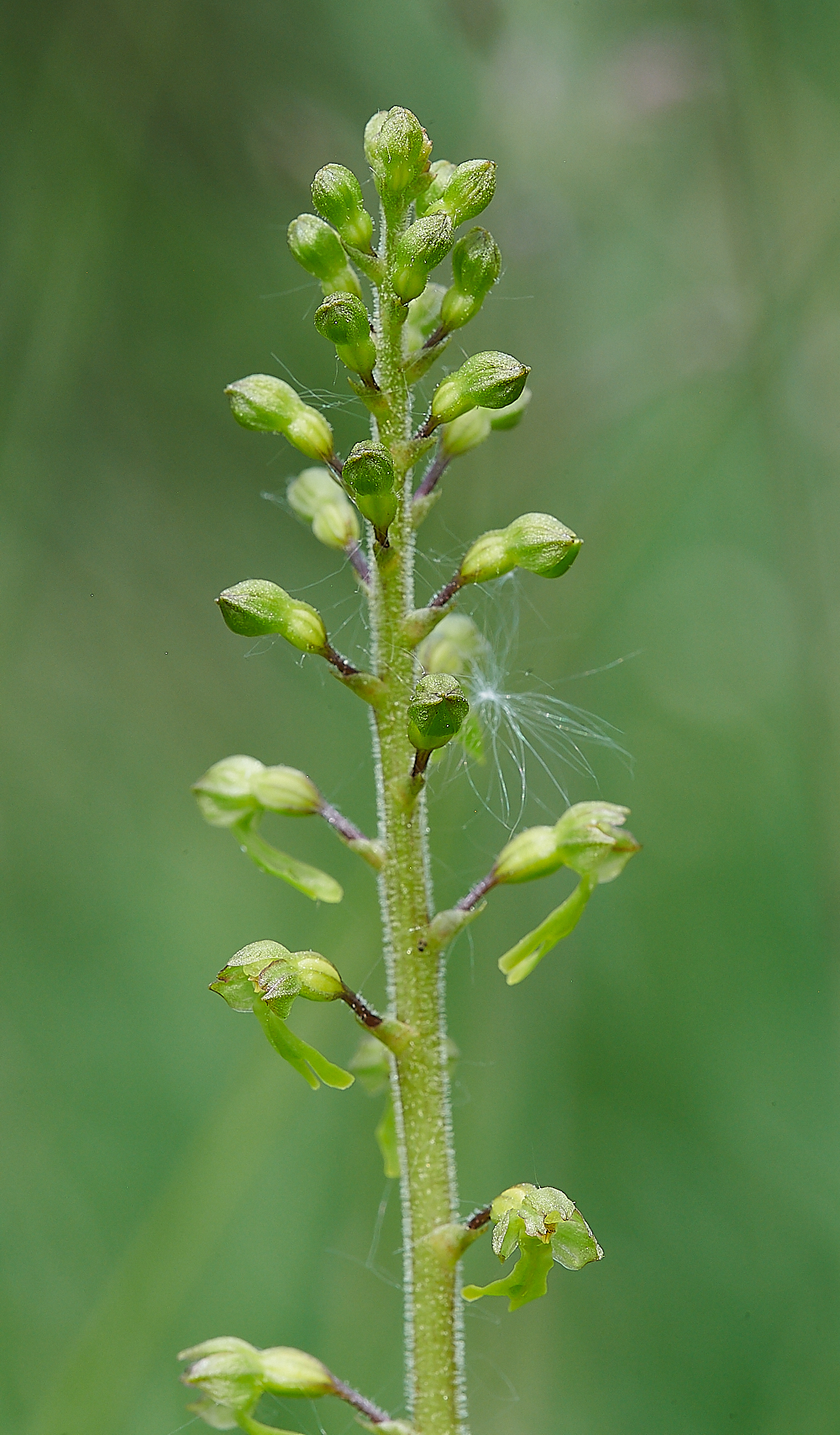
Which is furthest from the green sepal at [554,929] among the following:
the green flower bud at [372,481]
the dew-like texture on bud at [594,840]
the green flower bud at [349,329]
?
the green flower bud at [349,329]

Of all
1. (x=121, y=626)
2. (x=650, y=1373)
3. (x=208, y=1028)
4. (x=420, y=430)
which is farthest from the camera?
(x=121, y=626)

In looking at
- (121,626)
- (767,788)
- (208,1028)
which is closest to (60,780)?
(121,626)

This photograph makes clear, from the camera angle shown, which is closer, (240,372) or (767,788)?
(767,788)

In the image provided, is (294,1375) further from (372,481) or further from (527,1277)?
(372,481)

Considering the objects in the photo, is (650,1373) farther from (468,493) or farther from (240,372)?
(240,372)

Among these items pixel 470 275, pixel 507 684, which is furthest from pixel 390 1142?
pixel 507 684

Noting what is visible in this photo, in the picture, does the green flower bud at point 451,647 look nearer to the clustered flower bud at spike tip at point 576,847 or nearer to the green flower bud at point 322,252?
the clustered flower bud at spike tip at point 576,847
